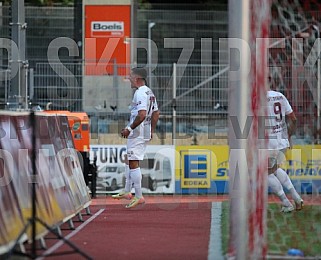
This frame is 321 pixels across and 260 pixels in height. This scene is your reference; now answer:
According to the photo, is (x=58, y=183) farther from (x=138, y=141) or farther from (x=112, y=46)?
(x=112, y=46)

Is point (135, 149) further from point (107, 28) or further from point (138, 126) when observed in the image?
point (107, 28)

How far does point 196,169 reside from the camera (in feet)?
68.7

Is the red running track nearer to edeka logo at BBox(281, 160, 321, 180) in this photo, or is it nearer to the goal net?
the goal net

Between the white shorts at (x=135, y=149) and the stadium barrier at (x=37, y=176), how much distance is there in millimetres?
2214

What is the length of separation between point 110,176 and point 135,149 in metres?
7.16

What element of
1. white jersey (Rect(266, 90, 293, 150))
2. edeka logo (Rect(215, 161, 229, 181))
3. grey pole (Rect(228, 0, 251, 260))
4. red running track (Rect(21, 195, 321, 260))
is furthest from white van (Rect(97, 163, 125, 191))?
grey pole (Rect(228, 0, 251, 260))

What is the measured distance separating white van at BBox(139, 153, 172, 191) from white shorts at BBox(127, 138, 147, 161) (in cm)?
670

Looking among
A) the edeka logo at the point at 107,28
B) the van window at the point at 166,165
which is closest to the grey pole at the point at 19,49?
the van window at the point at 166,165

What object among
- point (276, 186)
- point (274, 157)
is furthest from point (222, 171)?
point (276, 186)

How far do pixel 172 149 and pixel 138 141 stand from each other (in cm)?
711

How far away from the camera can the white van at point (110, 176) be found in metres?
21.1

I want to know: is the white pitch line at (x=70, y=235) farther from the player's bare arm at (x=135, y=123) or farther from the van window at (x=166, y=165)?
the van window at (x=166, y=165)

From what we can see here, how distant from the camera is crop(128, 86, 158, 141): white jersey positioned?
1383 centimetres

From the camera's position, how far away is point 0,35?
26.2 m
